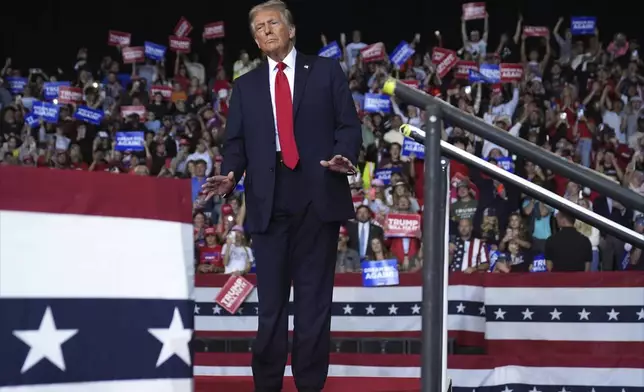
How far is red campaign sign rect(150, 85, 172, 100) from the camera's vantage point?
14.5 m

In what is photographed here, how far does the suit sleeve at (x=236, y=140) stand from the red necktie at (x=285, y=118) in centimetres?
16

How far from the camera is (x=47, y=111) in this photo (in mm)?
13922

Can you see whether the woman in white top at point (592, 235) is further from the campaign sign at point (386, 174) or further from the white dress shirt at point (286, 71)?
the white dress shirt at point (286, 71)

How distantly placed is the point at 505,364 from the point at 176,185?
430cm

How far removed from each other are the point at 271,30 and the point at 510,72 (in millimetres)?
9604

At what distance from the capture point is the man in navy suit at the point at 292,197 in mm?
3742

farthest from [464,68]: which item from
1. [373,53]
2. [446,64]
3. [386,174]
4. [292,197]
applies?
[292,197]

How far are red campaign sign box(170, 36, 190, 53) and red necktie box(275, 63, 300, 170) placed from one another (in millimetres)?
12573

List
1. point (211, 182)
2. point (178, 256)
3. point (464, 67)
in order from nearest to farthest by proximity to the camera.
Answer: point (178, 256), point (211, 182), point (464, 67)

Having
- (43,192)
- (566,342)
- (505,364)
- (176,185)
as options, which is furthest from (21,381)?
(566,342)

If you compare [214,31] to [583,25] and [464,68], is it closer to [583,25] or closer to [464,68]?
[464,68]

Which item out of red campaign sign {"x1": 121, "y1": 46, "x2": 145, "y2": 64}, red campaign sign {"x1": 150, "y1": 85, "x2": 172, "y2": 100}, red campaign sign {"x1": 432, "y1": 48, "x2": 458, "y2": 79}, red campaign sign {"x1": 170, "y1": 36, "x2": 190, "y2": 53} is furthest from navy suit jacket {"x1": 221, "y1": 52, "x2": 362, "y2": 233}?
red campaign sign {"x1": 170, "y1": 36, "x2": 190, "y2": 53}

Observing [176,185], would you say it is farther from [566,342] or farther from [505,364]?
[566,342]

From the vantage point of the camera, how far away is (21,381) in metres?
2.08
